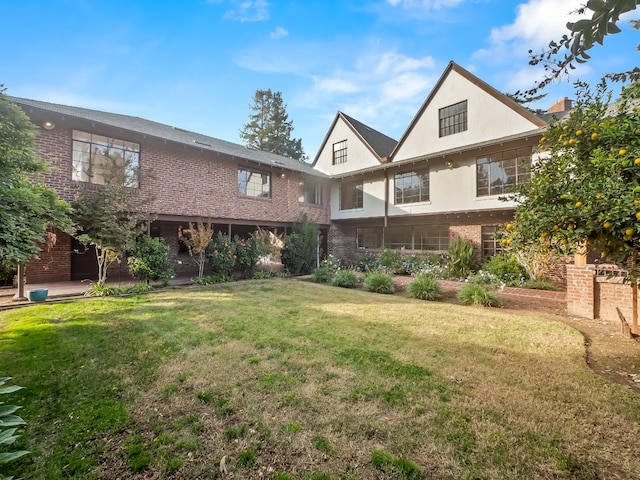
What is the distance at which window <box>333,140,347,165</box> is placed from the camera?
16.9 metres

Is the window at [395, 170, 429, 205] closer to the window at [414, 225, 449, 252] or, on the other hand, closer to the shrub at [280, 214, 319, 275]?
the window at [414, 225, 449, 252]

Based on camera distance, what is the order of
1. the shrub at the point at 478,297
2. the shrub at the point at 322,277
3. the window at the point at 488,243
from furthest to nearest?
the shrub at the point at 322,277 < the window at the point at 488,243 < the shrub at the point at 478,297

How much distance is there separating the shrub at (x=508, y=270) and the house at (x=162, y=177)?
9.13 metres

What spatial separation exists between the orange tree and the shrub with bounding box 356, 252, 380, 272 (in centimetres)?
1036

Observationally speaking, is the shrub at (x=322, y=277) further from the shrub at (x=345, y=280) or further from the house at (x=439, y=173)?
the house at (x=439, y=173)

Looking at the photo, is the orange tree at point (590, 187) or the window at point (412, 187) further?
the window at point (412, 187)

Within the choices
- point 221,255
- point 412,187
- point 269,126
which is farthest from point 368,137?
point 269,126

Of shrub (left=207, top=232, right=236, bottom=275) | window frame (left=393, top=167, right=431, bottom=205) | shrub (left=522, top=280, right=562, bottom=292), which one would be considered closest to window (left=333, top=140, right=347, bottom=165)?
window frame (left=393, top=167, right=431, bottom=205)

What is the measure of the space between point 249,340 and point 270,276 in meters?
7.92

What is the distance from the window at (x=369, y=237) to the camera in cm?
1583

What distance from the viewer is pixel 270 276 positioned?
41.1 ft

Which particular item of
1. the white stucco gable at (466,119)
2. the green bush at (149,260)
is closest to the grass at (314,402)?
the green bush at (149,260)

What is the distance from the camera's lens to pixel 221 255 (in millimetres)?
10945

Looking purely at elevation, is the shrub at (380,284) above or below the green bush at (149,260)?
below
